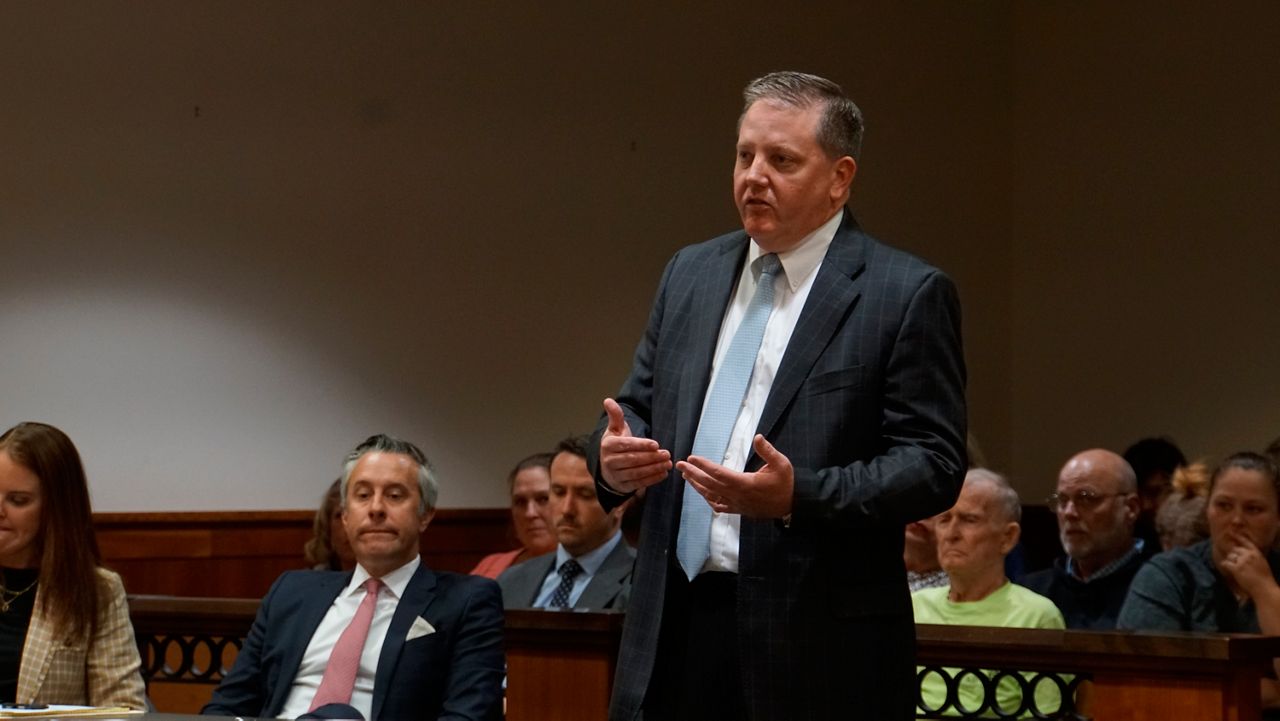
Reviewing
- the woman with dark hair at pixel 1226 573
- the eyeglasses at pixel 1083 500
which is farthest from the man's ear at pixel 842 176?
the eyeglasses at pixel 1083 500

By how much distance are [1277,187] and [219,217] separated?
15.0 feet

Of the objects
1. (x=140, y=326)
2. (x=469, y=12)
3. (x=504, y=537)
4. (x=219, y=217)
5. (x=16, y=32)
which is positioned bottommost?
(x=504, y=537)

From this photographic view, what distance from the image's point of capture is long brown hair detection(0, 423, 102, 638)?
10.4 feet

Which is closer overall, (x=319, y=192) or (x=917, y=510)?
(x=917, y=510)

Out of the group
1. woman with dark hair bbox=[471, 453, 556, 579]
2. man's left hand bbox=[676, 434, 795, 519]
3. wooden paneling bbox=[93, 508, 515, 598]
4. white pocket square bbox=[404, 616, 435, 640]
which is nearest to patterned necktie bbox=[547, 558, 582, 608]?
woman with dark hair bbox=[471, 453, 556, 579]

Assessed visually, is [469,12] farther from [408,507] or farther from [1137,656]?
[1137,656]

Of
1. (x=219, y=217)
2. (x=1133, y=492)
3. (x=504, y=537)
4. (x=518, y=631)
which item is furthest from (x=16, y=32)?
(x=1133, y=492)

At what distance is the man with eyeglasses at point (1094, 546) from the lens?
178 inches

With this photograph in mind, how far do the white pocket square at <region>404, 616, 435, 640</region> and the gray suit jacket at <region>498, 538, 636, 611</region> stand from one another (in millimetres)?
859

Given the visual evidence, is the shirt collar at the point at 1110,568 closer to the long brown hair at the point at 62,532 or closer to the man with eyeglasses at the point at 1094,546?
the man with eyeglasses at the point at 1094,546

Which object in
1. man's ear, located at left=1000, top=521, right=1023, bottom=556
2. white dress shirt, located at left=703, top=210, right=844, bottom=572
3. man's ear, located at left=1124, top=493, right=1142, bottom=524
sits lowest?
man's ear, located at left=1000, top=521, right=1023, bottom=556

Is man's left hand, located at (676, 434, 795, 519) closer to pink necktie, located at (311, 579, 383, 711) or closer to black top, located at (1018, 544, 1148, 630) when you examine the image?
pink necktie, located at (311, 579, 383, 711)

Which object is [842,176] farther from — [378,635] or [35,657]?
[35,657]

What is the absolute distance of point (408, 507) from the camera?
3.31 meters
